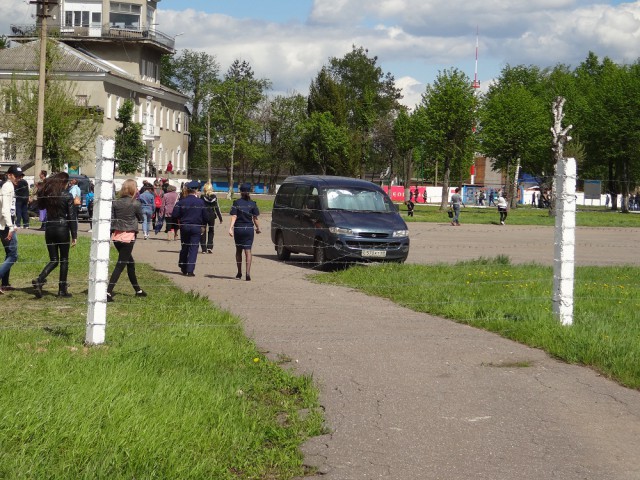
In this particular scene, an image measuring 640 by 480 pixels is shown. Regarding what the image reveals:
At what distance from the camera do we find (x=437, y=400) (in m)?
8.17

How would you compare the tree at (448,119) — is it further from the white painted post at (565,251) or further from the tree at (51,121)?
the white painted post at (565,251)

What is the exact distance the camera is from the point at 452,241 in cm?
3534

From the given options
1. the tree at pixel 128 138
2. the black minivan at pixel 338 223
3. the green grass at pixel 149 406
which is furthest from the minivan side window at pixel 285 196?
the tree at pixel 128 138

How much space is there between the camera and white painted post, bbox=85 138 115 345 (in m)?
9.30

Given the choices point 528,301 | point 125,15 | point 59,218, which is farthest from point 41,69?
point 125,15

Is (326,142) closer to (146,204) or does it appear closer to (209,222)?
(146,204)

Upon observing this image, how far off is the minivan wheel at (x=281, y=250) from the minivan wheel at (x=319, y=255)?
1761 mm

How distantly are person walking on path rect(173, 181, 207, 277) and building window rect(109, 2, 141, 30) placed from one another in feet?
250

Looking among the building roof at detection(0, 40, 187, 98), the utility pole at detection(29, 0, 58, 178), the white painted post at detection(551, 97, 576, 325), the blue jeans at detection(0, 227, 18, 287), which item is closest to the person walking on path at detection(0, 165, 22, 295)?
the blue jeans at detection(0, 227, 18, 287)

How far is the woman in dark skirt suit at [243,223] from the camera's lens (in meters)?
19.3

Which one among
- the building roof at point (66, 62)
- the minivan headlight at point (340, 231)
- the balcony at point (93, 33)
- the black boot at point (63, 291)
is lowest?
the black boot at point (63, 291)

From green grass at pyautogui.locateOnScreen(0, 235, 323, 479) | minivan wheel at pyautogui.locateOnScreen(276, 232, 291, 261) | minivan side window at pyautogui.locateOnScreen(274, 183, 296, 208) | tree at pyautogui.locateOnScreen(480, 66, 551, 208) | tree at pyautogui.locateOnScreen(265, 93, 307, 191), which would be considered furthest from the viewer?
tree at pyautogui.locateOnScreen(265, 93, 307, 191)

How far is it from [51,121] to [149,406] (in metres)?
52.8

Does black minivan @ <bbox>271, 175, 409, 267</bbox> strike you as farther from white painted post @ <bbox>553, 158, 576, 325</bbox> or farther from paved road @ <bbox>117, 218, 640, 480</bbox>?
white painted post @ <bbox>553, 158, 576, 325</bbox>
